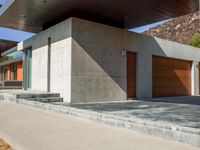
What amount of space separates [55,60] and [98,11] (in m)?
3.08

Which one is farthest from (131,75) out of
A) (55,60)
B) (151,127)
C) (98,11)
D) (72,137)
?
(72,137)

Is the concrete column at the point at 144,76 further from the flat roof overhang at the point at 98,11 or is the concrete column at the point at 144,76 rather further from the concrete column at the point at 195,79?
the concrete column at the point at 195,79

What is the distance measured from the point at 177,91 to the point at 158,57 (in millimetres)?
3057

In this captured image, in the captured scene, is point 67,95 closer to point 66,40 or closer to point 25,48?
point 66,40

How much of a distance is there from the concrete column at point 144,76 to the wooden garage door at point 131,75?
→ 229mm

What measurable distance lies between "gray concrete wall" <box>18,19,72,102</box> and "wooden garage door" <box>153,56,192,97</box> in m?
6.16

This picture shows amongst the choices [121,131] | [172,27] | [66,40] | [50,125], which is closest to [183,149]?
[121,131]

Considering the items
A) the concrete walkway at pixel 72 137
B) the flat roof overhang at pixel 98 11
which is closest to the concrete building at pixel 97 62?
the flat roof overhang at pixel 98 11

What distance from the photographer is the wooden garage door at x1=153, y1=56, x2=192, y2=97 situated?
1431 cm

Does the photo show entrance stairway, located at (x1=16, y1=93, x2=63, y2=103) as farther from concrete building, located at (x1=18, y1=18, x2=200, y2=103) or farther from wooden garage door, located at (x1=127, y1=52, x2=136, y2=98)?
wooden garage door, located at (x1=127, y1=52, x2=136, y2=98)

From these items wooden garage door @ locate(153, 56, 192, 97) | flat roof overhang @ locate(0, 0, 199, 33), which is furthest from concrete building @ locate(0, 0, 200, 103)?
flat roof overhang @ locate(0, 0, 199, 33)

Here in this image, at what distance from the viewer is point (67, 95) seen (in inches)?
396

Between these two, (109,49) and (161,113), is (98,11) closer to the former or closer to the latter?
(109,49)

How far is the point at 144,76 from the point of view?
13.1 metres
